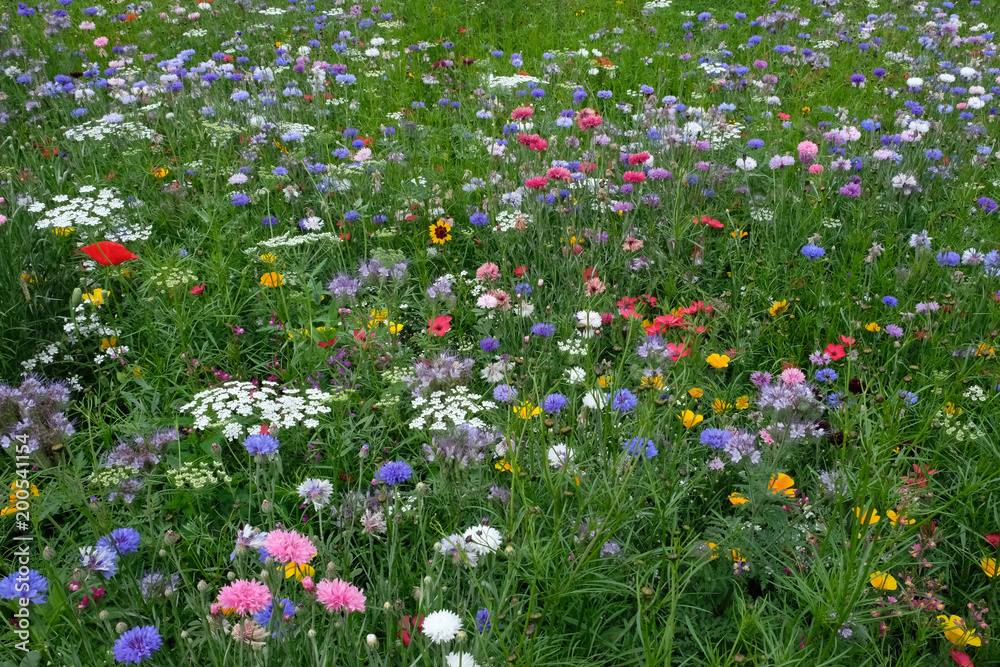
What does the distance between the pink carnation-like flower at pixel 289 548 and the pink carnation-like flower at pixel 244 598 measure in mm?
68

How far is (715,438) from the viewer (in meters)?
1.86

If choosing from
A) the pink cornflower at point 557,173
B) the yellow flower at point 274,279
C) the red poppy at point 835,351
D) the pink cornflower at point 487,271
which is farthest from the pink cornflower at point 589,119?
the yellow flower at point 274,279

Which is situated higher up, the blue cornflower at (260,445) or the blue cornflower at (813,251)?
the blue cornflower at (813,251)

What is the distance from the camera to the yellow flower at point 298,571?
1.41 m

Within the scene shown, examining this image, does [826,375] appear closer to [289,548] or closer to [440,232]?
[440,232]

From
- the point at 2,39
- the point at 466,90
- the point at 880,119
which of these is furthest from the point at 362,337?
the point at 2,39

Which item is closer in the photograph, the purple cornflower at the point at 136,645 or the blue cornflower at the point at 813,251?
the purple cornflower at the point at 136,645

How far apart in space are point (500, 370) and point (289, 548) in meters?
1.12

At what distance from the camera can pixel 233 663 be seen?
1276mm

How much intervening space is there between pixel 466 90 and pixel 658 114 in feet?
5.81

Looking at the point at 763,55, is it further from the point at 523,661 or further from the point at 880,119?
the point at 523,661

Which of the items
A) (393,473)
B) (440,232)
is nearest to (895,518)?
(393,473)

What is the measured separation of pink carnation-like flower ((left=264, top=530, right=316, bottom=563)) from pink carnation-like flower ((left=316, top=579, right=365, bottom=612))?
8 centimetres

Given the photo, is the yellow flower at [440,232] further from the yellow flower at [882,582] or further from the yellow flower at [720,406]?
the yellow flower at [882,582]
